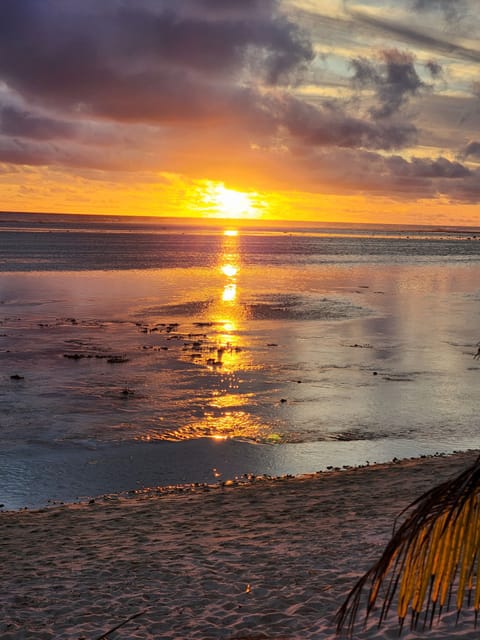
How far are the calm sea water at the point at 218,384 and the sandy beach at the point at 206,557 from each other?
1447 millimetres

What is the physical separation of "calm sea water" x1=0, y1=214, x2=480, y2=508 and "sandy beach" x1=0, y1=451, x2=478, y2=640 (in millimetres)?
1447

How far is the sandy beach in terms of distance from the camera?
7.87 meters

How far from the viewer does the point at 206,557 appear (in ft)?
31.7

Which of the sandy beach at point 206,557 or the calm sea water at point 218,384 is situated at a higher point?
the calm sea water at point 218,384

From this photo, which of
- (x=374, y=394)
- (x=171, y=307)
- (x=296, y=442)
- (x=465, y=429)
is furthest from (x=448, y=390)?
(x=171, y=307)

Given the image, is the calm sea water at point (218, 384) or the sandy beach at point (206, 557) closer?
the sandy beach at point (206, 557)

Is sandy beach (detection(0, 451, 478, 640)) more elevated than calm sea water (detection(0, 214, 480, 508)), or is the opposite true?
calm sea water (detection(0, 214, 480, 508))

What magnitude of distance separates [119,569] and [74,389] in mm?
11891

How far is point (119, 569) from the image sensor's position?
367 inches

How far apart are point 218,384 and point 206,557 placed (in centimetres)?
1177

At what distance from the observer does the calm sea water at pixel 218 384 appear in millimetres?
14711

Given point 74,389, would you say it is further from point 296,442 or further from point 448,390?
point 448,390

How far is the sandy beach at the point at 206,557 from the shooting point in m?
7.87

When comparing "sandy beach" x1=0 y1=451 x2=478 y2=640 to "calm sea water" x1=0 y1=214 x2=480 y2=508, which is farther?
"calm sea water" x1=0 y1=214 x2=480 y2=508
